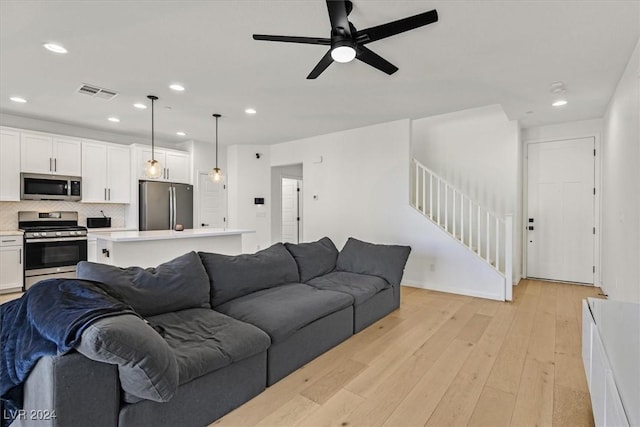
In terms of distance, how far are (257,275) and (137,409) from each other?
150 cm

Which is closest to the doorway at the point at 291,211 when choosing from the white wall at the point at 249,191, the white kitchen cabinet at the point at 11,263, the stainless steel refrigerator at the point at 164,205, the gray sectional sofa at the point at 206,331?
the white wall at the point at 249,191

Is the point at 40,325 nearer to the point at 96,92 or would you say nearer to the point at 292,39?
the point at 292,39

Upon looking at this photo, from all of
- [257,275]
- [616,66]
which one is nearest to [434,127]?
[616,66]

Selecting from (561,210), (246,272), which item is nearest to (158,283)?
(246,272)

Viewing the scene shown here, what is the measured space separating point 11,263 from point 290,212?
541cm

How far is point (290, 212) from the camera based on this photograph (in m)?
8.49

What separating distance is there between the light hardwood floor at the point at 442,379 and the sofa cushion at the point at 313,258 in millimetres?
860

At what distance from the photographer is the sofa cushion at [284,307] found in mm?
2299

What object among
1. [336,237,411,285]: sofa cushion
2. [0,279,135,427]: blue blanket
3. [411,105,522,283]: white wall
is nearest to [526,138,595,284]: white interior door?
[411,105,522,283]: white wall

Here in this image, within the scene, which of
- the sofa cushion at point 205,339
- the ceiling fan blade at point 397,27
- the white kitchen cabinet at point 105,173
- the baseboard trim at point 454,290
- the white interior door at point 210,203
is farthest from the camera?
the white interior door at point 210,203

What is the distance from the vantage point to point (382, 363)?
8.38 feet

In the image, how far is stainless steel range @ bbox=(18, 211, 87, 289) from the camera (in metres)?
4.66

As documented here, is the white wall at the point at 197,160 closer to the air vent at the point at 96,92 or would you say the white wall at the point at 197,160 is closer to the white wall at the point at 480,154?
the air vent at the point at 96,92

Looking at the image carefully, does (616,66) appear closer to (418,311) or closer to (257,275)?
(418,311)
